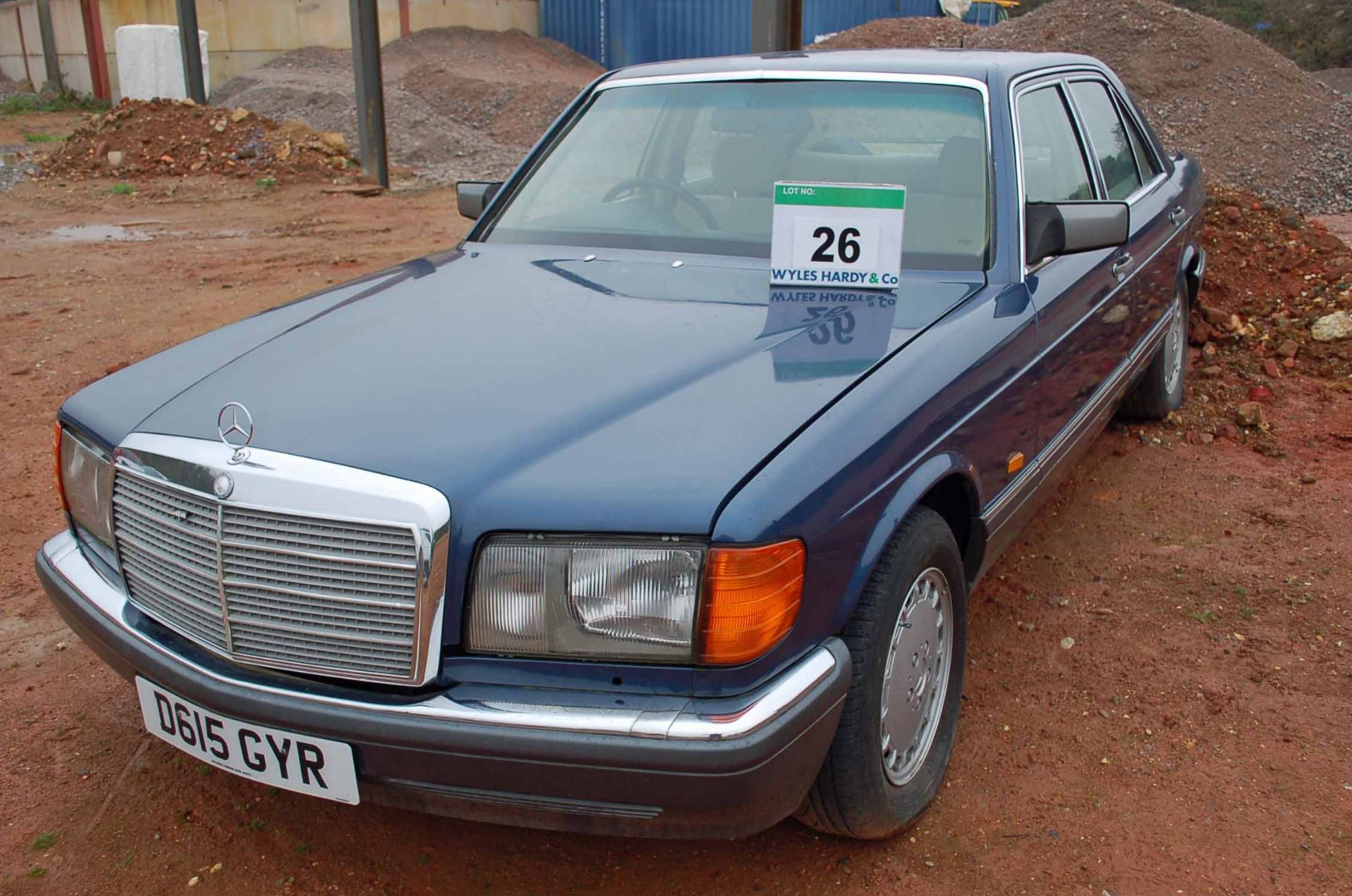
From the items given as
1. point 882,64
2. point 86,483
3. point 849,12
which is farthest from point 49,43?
point 86,483

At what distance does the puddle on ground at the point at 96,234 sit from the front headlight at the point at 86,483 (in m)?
8.62

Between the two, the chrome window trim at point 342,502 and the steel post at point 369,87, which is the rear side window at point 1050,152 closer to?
the chrome window trim at point 342,502

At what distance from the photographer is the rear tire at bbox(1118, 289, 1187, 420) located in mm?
4961

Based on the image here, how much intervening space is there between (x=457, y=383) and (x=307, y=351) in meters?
0.49

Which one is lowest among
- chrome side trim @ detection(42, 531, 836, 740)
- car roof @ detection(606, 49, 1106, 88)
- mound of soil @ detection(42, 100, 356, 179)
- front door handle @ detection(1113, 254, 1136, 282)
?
mound of soil @ detection(42, 100, 356, 179)

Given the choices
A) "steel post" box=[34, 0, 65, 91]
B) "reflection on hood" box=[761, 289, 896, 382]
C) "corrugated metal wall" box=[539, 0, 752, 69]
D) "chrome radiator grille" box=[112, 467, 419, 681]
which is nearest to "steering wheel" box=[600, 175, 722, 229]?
"reflection on hood" box=[761, 289, 896, 382]

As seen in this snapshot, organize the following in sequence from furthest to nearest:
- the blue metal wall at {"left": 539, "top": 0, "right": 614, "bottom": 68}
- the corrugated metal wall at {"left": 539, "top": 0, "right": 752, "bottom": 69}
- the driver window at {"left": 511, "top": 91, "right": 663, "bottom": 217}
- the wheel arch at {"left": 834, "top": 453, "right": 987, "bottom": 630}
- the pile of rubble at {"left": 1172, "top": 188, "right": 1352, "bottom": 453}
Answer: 1. the blue metal wall at {"left": 539, "top": 0, "right": 614, "bottom": 68}
2. the corrugated metal wall at {"left": 539, "top": 0, "right": 752, "bottom": 69}
3. the pile of rubble at {"left": 1172, "top": 188, "right": 1352, "bottom": 453}
4. the driver window at {"left": 511, "top": 91, "right": 663, "bottom": 217}
5. the wheel arch at {"left": 834, "top": 453, "right": 987, "bottom": 630}

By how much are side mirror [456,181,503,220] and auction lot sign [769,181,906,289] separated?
132 centimetres

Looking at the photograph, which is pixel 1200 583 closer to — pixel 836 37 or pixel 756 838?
pixel 756 838

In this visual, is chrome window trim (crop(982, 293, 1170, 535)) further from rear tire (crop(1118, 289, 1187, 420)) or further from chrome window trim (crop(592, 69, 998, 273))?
chrome window trim (crop(592, 69, 998, 273))

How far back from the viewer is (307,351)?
2625mm

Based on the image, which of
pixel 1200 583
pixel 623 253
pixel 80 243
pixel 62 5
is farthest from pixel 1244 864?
pixel 62 5

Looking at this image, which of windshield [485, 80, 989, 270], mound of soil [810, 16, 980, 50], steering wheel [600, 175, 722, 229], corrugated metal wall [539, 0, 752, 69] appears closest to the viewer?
windshield [485, 80, 989, 270]

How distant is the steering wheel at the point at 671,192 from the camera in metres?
3.34
